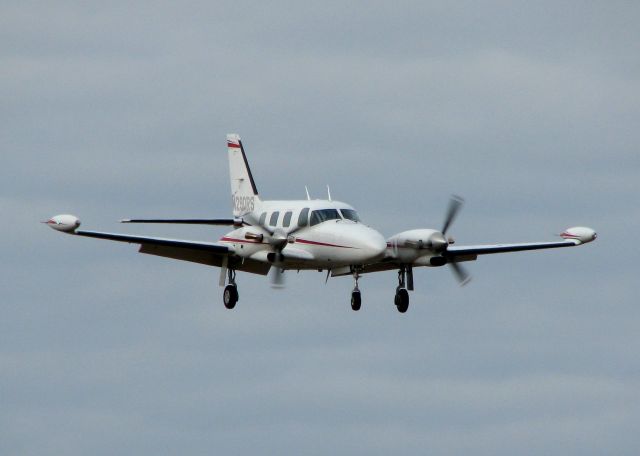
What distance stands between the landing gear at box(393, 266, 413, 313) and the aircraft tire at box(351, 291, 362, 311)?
1312 mm

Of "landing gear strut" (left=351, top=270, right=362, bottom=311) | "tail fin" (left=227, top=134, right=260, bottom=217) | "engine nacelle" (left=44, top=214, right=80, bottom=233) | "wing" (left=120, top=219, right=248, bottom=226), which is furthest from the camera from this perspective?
"tail fin" (left=227, top=134, right=260, bottom=217)

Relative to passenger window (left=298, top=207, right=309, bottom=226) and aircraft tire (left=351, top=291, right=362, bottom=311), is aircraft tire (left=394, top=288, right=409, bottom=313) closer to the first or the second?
aircraft tire (left=351, top=291, right=362, bottom=311)

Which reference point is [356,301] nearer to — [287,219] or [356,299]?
[356,299]

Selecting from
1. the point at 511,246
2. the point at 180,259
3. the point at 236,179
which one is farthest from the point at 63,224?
the point at 511,246

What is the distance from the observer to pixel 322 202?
57281mm

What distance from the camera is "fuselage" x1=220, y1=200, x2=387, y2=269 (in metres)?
54.8

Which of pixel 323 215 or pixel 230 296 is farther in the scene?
pixel 230 296

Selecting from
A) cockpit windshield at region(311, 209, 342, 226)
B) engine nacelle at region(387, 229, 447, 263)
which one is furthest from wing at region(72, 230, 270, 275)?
engine nacelle at region(387, 229, 447, 263)

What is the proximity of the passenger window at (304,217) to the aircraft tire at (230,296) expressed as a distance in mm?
4229

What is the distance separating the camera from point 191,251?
59406 millimetres

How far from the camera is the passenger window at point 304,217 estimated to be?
56.8 m

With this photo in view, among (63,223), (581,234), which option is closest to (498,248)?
(581,234)

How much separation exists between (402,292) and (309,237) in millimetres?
3602

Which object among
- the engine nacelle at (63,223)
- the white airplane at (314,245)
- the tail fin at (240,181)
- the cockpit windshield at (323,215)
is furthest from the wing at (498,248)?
the engine nacelle at (63,223)
